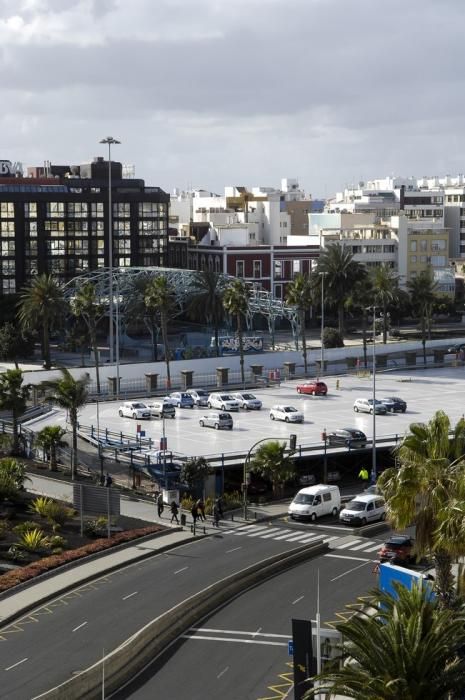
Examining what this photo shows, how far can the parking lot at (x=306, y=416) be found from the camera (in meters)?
82.9

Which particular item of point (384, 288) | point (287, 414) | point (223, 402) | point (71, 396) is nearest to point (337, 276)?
point (384, 288)

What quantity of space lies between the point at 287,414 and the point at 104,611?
4515 centimetres

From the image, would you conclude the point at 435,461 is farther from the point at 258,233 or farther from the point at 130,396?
the point at 258,233

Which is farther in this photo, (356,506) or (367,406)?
(367,406)

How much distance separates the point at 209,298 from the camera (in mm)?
127812

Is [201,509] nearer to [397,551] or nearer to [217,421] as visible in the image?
[397,551]

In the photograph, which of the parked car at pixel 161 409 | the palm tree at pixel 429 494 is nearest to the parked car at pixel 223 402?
the parked car at pixel 161 409

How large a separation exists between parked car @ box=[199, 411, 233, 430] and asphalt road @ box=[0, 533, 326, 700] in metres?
28.5

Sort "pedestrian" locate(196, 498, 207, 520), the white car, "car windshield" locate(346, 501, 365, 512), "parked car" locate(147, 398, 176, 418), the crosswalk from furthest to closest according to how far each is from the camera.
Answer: "parked car" locate(147, 398, 176, 418) → the white car → "car windshield" locate(346, 501, 365, 512) → "pedestrian" locate(196, 498, 207, 520) → the crosswalk

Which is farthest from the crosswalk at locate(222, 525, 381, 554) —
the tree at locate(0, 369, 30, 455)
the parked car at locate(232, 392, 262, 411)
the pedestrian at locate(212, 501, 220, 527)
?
the parked car at locate(232, 392, 262, 411)

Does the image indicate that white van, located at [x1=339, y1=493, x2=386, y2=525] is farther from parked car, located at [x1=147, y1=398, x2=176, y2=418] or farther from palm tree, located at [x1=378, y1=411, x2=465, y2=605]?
parked car, located at [x1=147, y1=398, x2=176, y2=418]

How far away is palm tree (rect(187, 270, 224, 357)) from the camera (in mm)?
127688

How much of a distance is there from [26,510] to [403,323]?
110 meters

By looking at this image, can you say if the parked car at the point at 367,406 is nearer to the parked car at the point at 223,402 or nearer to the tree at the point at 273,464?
the parked car at the point at 223,402
